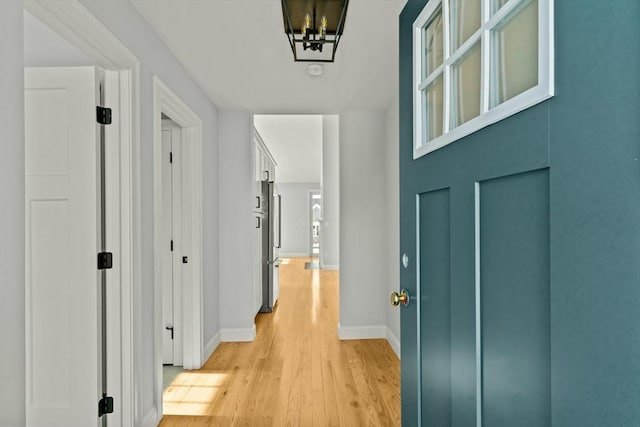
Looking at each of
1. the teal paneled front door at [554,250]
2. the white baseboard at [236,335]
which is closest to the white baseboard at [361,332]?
the white baseboard at [236,335]

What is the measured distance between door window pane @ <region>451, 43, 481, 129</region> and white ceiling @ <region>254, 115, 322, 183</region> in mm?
5210

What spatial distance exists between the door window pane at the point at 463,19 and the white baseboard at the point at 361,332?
129 inches

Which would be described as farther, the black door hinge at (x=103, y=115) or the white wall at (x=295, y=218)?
the white wall at (x=295, y=218)

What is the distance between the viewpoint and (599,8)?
0.51 meters

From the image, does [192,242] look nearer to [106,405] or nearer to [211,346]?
[211,346]

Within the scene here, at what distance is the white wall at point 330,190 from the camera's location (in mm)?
6828

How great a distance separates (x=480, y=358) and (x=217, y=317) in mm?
3293

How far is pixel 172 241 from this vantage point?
10.2ft

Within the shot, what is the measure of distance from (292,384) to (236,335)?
1.20m

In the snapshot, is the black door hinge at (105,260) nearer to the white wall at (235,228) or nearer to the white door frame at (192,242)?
the white door frame at (192,242)

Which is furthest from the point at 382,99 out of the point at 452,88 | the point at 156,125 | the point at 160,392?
the point at 160,392

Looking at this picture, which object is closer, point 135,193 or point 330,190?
point 135,193

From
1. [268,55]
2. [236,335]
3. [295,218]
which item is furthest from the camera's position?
[295,218]

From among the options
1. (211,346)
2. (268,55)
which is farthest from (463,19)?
(211,346)
